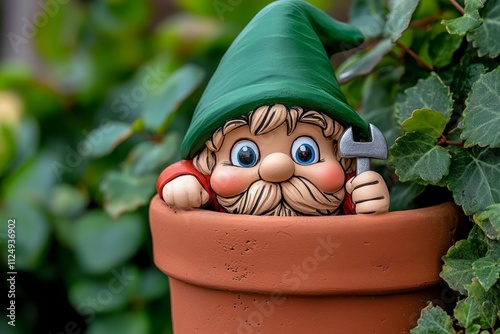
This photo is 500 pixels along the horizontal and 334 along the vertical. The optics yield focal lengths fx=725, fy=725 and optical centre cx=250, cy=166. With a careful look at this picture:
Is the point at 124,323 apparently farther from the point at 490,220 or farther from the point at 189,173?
the point at 490,220

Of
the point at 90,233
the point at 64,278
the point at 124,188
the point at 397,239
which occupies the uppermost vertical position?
the point at 397,239

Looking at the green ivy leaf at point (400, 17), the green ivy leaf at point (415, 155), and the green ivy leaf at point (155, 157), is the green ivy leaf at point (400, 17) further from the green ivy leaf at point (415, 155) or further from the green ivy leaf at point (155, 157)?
the green ivy leaf at point (155, 157)

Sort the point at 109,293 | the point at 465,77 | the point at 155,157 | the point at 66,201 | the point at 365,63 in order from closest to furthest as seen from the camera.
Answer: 1. the point at 465,77
2. the point at 365,63
3. the point at 155,157
4. the point at 109,293
5. the point at 66,201

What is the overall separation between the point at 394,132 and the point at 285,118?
1.36 ft

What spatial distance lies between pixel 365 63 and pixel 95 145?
26.7 inches

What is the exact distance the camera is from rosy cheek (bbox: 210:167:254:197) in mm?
1136

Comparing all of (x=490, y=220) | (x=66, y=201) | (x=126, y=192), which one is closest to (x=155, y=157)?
(x=126, y=192)

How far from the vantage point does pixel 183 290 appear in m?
1.21

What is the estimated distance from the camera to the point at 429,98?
123 centimetres

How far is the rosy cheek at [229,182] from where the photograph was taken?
114 centimetres

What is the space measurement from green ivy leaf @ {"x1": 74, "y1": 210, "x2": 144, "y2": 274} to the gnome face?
705mm

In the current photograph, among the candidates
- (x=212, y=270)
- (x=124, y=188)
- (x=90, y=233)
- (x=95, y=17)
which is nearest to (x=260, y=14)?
(x=212, y=270)

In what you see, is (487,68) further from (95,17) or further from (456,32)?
(95,17)

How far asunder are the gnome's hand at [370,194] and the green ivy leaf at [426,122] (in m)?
0.11
